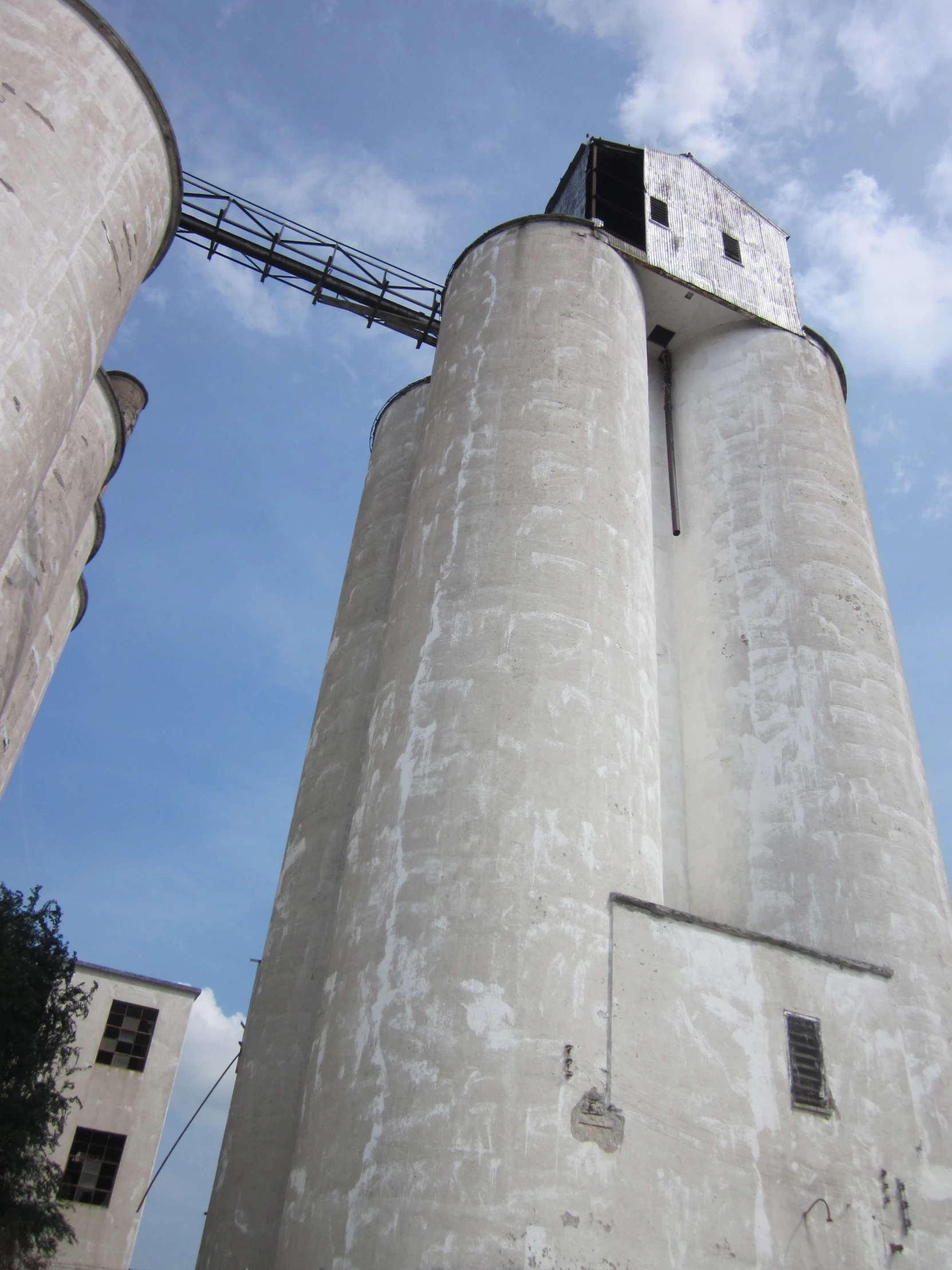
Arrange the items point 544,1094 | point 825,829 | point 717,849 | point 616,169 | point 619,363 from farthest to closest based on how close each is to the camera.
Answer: point 616,169
point 619,363
point 717,849
point 825,829
point 544,1094

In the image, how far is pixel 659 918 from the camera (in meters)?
10.7

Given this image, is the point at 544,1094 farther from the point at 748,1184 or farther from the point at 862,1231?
the point at 862,1231

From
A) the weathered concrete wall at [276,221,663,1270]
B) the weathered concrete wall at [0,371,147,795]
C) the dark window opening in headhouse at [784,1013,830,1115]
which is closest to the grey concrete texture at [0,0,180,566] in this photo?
the weathered concrete wall at [0,371,147,795]

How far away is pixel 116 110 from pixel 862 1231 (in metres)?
15.2

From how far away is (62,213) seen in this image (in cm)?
1102

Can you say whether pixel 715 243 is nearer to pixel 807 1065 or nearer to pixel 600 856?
pixel 600 856

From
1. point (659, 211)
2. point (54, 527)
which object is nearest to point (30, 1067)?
point (54, 527)

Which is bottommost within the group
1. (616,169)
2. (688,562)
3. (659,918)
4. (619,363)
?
(659,918)

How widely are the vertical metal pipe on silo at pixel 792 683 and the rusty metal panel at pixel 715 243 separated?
4.67ft

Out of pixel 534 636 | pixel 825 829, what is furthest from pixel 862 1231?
pixel 534 636

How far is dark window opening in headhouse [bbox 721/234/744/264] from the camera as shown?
21.1 m

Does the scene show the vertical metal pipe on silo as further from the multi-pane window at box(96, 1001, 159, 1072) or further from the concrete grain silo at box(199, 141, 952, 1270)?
the multi-pane window at box(96, 1001, 159, 1072)

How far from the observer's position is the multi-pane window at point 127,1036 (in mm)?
26516

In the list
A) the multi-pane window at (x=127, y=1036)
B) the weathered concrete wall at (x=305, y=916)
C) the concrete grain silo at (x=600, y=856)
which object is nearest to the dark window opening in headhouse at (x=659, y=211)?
the concrete grain silo at (x=600, y=856)
